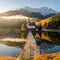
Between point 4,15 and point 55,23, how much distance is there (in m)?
45.4

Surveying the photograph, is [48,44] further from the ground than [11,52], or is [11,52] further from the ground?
[11,52]

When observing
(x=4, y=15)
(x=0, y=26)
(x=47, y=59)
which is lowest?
(x=0, y=26)

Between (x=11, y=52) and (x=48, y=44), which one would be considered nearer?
(x=11, y=52)

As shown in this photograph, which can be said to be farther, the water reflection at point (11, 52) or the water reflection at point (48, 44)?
the water reflection at point (48, 44)

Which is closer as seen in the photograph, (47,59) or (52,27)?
(47,59)

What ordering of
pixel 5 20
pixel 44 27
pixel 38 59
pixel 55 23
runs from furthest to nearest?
1. pixel 5 20
2. pixel 44 27
3. pixel 55 23
4. pixel 38 59

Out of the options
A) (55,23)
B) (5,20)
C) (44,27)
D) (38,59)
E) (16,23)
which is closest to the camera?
(38,59)

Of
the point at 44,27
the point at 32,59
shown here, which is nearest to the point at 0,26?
the point at 44,27

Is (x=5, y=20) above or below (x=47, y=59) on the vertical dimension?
below

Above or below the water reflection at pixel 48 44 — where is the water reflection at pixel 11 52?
above

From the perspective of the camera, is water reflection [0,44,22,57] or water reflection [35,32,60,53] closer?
water reflection [0,44,22,57]

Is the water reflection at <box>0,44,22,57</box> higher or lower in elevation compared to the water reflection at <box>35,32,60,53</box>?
higher

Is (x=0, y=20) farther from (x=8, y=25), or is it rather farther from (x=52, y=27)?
(x=52, y=27)

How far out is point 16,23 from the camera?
13688 cm
